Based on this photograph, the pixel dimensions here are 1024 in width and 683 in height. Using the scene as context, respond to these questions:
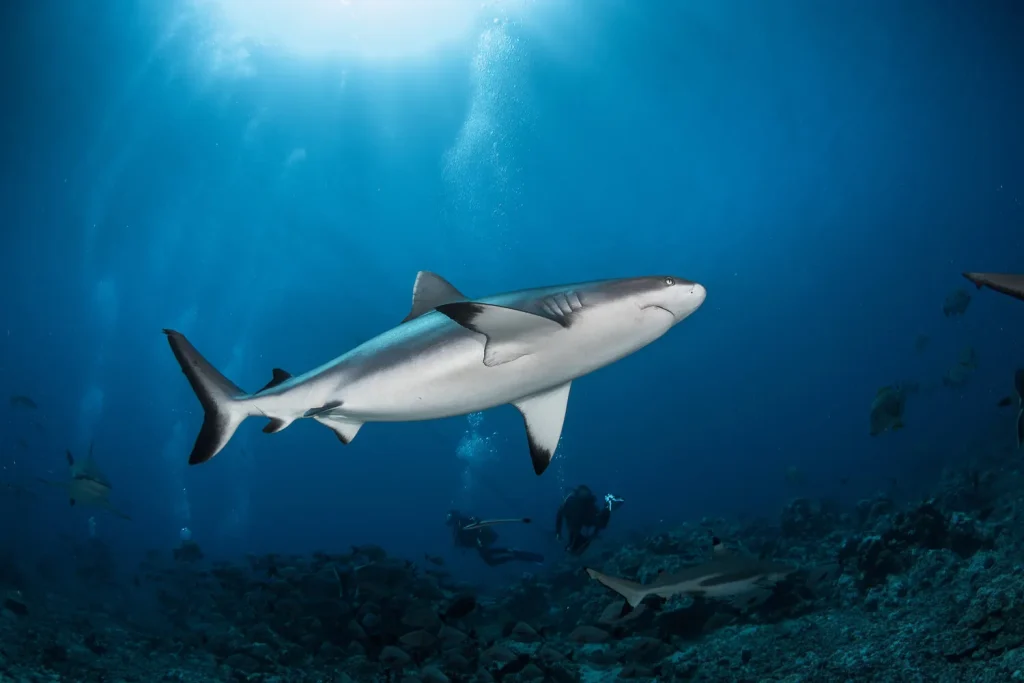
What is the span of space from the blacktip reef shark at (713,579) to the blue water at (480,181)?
1515 centimetres

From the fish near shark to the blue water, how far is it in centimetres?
1516

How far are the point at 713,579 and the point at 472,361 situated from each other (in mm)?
→ 4681

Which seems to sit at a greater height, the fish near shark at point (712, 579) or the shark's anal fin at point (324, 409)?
the shark's anal fin at point (324, 409)

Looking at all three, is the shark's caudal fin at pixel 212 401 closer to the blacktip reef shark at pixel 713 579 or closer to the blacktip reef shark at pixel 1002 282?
the blacktip reef shark at pixel 713 579

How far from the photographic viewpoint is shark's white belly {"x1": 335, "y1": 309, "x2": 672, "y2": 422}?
2.95 m

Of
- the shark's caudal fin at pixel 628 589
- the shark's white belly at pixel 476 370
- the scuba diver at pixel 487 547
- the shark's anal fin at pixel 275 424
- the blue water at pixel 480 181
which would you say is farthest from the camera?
the blue water at pixel 480 181

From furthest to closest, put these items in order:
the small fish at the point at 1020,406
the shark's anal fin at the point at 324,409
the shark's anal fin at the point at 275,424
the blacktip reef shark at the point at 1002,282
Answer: the small fish at the point at 1020,406 < the shark's anal fin at the point at 275,424 < the shark's anal fin at the point at 324,409 < the blacktip reef shark at the point at 1002,282

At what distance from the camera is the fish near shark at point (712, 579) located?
18.7 ft

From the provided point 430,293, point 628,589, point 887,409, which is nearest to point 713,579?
point 628,589

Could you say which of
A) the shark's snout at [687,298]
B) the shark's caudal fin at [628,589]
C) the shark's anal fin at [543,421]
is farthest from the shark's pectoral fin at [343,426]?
the shark's caudal fin at [628,589]

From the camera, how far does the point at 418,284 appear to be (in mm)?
4059

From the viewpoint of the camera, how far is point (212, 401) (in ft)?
13.0

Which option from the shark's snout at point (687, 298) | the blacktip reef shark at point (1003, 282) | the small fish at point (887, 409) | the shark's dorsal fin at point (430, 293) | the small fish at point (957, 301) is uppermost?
the small fish at point (957, 301)

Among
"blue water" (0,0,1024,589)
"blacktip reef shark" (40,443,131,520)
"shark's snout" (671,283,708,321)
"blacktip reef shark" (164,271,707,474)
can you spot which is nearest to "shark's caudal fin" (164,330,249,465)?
"blacktip reef shark" (164,271,707,474)
